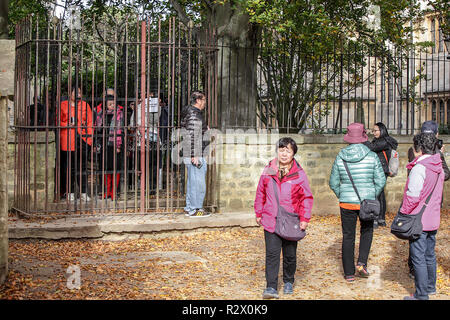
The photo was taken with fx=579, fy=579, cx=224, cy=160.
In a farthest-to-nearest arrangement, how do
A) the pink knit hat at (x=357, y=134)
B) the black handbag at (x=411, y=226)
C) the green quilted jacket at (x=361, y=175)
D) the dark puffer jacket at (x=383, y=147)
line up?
the dark puffer jacket at (x=383, y=147), the pink knit hat at (x=357, y=134), the green quilted jacket at (x=361, y=175), the black handbag at (x=411, y=226)

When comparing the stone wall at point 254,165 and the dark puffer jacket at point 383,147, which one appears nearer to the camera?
the dark puffer jacket at point 383,147

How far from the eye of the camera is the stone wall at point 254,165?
392 inches

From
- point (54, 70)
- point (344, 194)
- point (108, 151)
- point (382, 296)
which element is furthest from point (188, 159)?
point (382, 296)

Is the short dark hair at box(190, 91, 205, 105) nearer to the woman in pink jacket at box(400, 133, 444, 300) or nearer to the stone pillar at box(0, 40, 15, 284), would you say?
the stone pillar at box(0, 40, 15, 284)

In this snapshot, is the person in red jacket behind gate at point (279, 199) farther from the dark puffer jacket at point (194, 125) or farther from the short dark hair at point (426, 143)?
the dark puffer jacket at point (194, 125)

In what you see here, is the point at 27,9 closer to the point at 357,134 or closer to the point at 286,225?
the point at 357,134

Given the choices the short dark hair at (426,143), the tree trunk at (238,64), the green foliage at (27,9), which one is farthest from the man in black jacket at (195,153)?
the green foliage at (27,9)

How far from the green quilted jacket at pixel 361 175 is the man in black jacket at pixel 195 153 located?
3139 mm

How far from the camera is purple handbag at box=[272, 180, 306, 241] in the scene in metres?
5.53

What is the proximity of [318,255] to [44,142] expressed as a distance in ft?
15.1

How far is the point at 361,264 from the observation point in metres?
6.58

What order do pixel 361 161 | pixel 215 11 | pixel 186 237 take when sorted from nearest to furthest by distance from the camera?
pixel 361 161 → pixel 186 237 → pixel 215 11

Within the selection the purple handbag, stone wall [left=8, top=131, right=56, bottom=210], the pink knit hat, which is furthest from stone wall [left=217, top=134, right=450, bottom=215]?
the purple handbag
